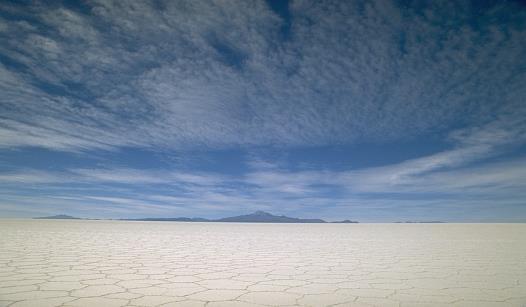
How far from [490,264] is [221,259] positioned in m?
3.44

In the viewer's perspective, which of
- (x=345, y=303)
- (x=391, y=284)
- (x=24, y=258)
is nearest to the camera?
(x=345, y=303)

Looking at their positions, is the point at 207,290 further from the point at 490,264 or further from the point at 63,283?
the point at 490,264

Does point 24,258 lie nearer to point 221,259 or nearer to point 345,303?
point 221,259

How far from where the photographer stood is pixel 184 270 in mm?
3486

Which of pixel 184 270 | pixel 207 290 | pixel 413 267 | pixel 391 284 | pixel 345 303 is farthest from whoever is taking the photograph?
pixel 413 267

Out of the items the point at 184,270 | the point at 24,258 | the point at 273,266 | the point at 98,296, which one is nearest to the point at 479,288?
the point at 273,266

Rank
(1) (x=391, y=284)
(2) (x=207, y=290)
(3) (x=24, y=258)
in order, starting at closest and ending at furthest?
(2) (x=207, y=290)
(1) (x=391, y=284)
(3) (x=24, y=258)

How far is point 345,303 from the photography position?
2.22 m

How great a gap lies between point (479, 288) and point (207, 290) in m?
2.23

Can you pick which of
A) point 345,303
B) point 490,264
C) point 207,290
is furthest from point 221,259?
point 490,264

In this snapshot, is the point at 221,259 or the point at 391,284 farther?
the point at 221,259

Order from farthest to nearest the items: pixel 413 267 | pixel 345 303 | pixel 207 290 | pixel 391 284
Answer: pixel 413 267, pixel 391 284, pixel 207 290, pixel 345 303

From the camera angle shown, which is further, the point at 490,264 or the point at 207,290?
the point at 490,264

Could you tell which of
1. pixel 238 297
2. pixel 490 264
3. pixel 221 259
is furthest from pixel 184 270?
pixel 490 264
